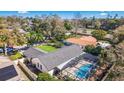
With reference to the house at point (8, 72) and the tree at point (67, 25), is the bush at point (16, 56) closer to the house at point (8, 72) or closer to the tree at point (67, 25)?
the house at point (8, 72)

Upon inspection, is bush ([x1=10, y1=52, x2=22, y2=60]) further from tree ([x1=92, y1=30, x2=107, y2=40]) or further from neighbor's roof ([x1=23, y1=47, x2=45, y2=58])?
tree ([x1=92, y1=30, x2=107, y2=40])

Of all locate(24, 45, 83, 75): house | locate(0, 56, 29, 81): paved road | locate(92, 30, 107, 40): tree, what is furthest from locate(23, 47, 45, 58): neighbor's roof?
locate(92, 30, 107, 40): tree

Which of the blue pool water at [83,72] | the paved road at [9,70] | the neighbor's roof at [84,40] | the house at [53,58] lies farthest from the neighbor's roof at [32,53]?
the blue pool water at [83,72]

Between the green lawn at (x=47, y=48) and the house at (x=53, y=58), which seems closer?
the house at (x=53, y=58)
